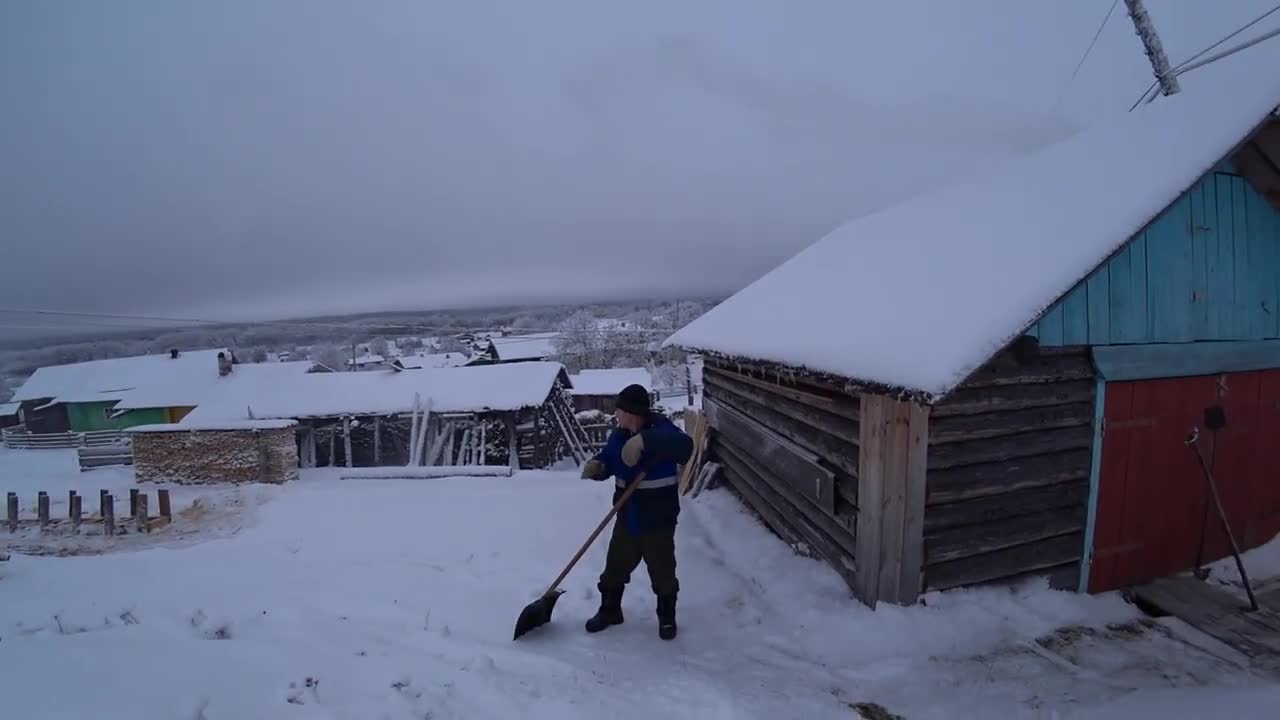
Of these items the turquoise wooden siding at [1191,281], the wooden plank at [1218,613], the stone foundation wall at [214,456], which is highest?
the turquoise wooden siding at [1191,281]

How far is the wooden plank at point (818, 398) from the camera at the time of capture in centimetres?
475

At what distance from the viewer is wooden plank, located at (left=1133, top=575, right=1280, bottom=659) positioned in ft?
13.1

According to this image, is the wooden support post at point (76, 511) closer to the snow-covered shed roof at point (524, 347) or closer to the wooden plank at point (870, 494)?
the wooden plank at point (870, 494)

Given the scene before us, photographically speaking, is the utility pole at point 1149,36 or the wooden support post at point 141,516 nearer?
the utility pole at point 1149,36

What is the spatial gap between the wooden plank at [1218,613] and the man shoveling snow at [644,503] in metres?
4.13

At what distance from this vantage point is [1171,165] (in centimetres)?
441

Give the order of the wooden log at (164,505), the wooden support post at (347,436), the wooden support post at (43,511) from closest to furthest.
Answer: the wooden log at (164,505)
the wooden support post at (43,511)
the wooden support post at (347,436)

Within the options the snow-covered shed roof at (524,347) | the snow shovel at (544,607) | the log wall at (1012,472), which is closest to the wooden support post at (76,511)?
the snow shovel at (544,607)

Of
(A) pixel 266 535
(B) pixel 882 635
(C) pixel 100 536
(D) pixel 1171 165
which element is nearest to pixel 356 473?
(C) pixel 100 536

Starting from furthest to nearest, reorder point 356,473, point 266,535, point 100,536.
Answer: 1. point 356,473
2. point 100,536
3. point 266,535

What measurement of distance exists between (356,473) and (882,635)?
544 inches

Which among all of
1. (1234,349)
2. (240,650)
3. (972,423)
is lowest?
(240,650)

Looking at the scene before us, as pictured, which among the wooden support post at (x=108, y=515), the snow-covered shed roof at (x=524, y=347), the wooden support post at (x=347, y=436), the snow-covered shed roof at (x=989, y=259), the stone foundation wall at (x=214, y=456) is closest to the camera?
the snow-covered shed roof at (x=989, y=259)

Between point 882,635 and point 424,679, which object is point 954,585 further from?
point 424,679
